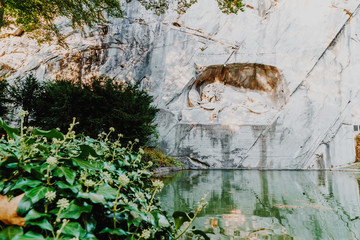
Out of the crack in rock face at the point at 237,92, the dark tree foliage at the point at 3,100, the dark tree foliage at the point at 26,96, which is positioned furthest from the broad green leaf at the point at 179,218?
the crack in rock face at the point at 237,92

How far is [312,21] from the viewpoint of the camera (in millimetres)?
11180

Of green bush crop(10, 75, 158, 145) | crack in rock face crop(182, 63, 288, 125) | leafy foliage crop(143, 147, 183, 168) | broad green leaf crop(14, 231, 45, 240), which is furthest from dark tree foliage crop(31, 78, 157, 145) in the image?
broad green leaf crop(14, 231, 45, 240)

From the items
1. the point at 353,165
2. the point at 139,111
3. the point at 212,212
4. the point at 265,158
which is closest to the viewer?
the point at 212,212

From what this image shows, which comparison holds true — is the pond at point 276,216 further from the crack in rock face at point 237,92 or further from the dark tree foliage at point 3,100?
the crack in rock face at point 237,92

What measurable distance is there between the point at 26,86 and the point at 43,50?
246 inches

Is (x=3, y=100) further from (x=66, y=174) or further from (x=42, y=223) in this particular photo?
(x=42, y=223)

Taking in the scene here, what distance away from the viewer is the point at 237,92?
40.2 ft

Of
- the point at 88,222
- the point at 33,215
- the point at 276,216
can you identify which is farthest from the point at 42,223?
the point at 276,216

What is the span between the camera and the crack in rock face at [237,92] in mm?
11234

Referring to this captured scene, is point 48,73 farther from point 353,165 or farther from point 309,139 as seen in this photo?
point 353,165

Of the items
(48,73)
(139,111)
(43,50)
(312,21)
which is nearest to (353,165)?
(312,21)

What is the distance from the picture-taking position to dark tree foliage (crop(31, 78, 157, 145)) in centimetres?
671

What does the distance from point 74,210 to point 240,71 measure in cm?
1210

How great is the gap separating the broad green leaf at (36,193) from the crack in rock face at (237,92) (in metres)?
10.5
